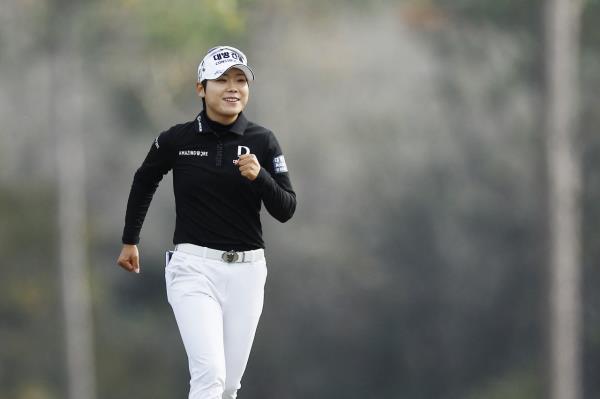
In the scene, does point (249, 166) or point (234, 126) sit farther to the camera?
point (234, 126)

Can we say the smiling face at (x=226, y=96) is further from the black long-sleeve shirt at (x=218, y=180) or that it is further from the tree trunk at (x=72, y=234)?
the tree trunk at (x=72, y=234)

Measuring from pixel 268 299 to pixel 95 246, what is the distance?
181 inches

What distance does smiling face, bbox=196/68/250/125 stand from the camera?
8.27 metres

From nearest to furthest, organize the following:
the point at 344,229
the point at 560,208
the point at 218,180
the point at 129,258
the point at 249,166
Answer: the point at 249,166
the point at 218,180
the point at 129,258
the point at 560,208
the point at 344,229

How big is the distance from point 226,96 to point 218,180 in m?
0.45

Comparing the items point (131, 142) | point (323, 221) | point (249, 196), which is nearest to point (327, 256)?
point (323, 221)

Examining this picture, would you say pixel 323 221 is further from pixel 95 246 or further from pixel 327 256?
pixel 95 246

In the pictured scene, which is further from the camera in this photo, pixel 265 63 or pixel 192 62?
pixel 265 63

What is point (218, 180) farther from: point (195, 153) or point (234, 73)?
point (234, 73)

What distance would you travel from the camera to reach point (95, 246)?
3862 cm

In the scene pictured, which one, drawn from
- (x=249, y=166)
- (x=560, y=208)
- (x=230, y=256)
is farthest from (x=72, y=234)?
(x=249, y=166)

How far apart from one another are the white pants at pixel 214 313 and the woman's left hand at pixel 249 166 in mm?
683

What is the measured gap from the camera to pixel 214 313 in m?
8.33

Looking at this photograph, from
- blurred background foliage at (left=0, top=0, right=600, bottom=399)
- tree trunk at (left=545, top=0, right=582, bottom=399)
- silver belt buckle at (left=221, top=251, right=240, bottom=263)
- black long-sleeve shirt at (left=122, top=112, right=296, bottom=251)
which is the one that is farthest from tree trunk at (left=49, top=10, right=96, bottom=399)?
silver belt buckle at (left=221, top=251, right=240, bottom=263)
